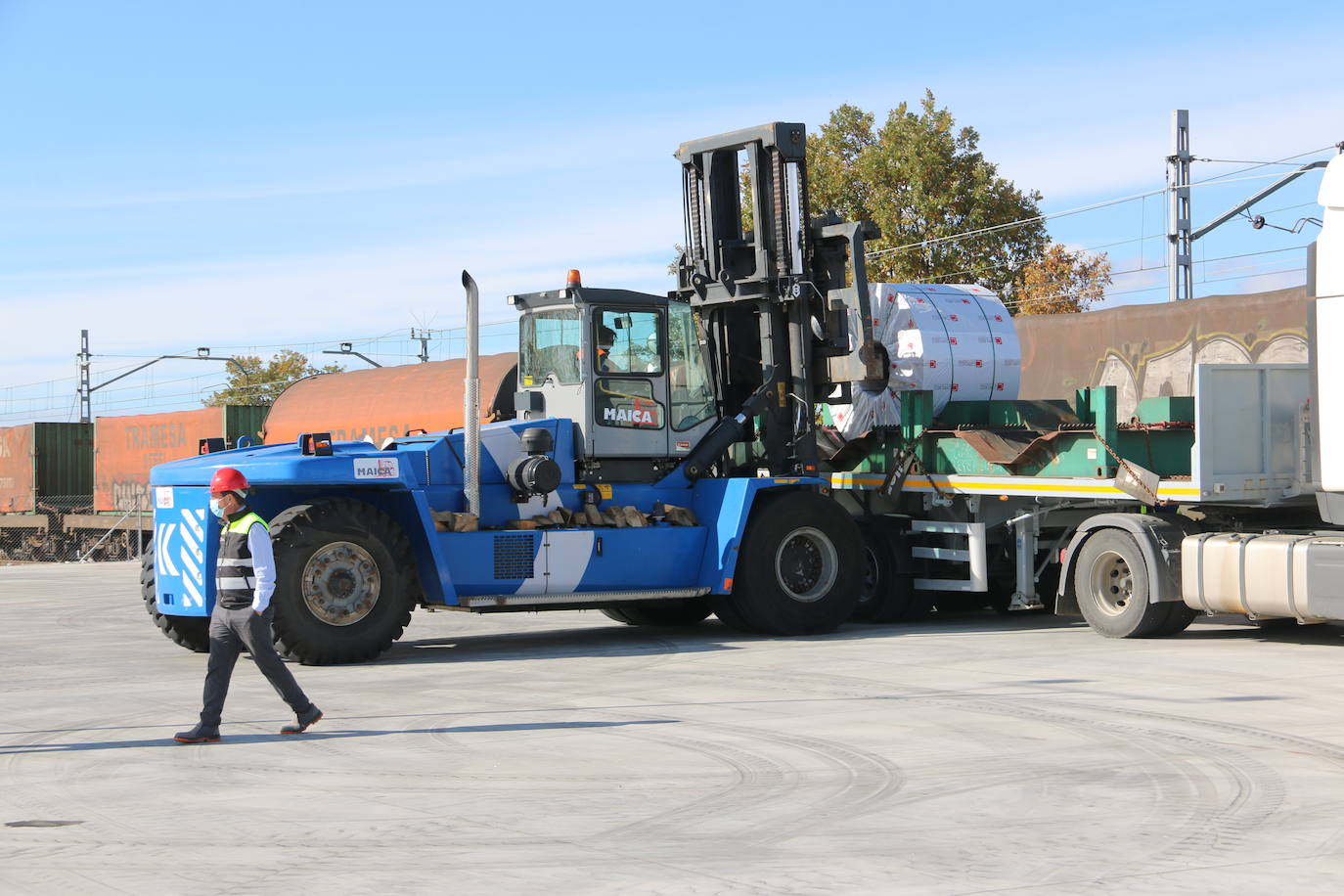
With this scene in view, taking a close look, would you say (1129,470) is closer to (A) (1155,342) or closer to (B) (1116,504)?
(B) (1116,504)

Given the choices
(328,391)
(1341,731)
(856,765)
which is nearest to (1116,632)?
(1341,731)

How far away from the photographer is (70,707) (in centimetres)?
1123

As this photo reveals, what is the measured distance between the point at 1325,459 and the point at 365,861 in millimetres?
9532

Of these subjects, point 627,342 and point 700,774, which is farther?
point 627,342

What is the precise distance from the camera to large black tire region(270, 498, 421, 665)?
1323cm

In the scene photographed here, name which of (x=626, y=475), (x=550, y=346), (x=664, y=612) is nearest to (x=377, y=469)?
(x=550, y=346)

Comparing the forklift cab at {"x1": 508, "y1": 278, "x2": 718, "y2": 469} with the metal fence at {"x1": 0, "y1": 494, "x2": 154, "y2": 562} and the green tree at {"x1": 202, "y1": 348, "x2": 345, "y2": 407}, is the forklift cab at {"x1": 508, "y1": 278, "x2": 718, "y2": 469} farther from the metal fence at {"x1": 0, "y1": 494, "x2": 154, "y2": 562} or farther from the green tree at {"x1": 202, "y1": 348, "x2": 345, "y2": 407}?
the green tree at {"x1": 202, "y1": 348, "x2": 345, "y2": 407}

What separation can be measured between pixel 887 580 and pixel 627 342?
13.6ft

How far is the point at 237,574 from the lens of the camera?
988cm

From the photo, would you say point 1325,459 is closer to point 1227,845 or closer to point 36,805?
point 1227,845

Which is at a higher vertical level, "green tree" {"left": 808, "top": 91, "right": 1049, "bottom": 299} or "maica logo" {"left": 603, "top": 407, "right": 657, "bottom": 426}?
"green tree" {"left": 808, "top": 91, "right": 1049, "bottom": 299}

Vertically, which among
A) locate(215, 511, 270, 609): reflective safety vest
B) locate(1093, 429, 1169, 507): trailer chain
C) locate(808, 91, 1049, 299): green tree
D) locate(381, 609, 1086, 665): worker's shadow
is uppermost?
locate(808, 91, 1049, 299): green tree

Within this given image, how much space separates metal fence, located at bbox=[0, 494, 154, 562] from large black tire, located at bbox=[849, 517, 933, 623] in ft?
85.3

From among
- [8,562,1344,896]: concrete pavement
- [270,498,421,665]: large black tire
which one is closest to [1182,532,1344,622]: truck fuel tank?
[8,562,1344,896]: concrete pavement
